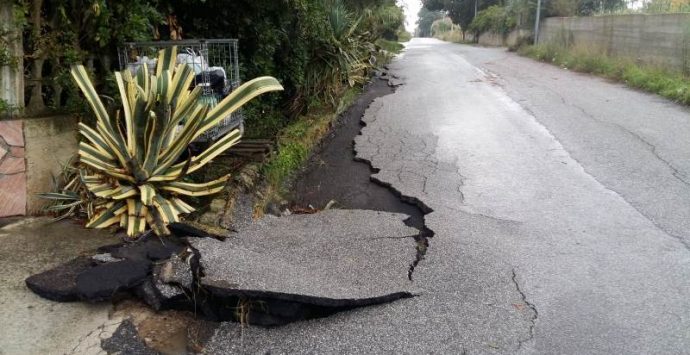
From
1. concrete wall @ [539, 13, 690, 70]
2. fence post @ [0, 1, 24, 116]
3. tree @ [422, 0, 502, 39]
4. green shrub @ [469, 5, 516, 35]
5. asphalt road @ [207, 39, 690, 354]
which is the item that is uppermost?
tree @ [422, 0, 502, 39]

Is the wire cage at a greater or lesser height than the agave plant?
greater

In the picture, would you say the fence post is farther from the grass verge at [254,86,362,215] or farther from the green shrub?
the green shrub

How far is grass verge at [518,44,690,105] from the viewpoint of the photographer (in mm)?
10883

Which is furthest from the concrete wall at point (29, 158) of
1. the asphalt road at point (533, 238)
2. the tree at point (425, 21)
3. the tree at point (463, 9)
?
the tree at point (425, 21)

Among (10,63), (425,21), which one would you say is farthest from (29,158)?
(425,21)

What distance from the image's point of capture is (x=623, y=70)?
1401cm

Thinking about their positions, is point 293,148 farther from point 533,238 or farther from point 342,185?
point 533,238

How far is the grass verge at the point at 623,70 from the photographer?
35.7 ft

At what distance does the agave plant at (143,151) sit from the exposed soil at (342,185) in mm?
1364

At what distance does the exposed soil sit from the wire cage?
0.99m

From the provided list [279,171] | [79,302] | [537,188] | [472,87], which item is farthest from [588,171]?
[472,87]

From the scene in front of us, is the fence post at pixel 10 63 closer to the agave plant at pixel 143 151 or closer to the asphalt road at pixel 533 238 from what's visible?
Result: the agave plant at pixel 143 151

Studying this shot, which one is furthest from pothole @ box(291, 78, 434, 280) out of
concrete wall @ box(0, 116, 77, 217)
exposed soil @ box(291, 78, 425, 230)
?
concrete wall @ box(0, 116, 77, 217)

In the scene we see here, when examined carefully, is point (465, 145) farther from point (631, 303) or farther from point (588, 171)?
point (631, 303)
